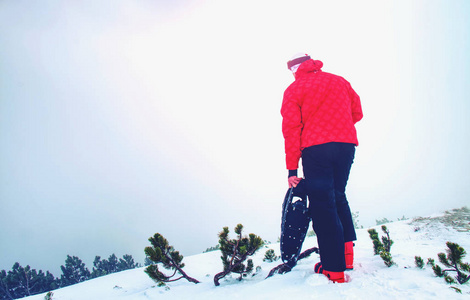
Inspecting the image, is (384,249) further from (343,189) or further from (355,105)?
(355,105)

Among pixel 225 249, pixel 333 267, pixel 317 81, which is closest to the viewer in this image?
pixel 333 267

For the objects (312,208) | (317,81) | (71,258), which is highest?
(317,81)

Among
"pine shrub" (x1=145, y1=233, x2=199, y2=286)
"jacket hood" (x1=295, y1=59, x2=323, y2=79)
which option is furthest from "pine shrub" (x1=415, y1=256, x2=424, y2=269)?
"pine shrub" (x1=145, y1=233, x2=199, y2=286)

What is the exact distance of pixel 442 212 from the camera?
5145 millimetres

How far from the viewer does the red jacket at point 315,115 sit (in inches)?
81.8

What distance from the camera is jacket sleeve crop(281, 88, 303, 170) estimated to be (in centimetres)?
215

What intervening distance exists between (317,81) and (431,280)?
6.86ft

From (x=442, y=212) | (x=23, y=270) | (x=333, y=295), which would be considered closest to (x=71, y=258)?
(x=23, y=270)

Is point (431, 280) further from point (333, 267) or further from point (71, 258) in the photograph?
point (71, 258)

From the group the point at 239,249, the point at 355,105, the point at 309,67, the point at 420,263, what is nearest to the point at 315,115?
the point at 309,67

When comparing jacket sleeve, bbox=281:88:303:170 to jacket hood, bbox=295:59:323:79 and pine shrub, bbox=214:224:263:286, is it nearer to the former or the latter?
jacket hood, bbox=295:59:323:79

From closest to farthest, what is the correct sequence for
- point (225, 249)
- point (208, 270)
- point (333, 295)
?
point (333, 295), point (225, 249), point (208, 270)

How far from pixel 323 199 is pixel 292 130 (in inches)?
31.0

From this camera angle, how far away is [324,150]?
6.69 feet
